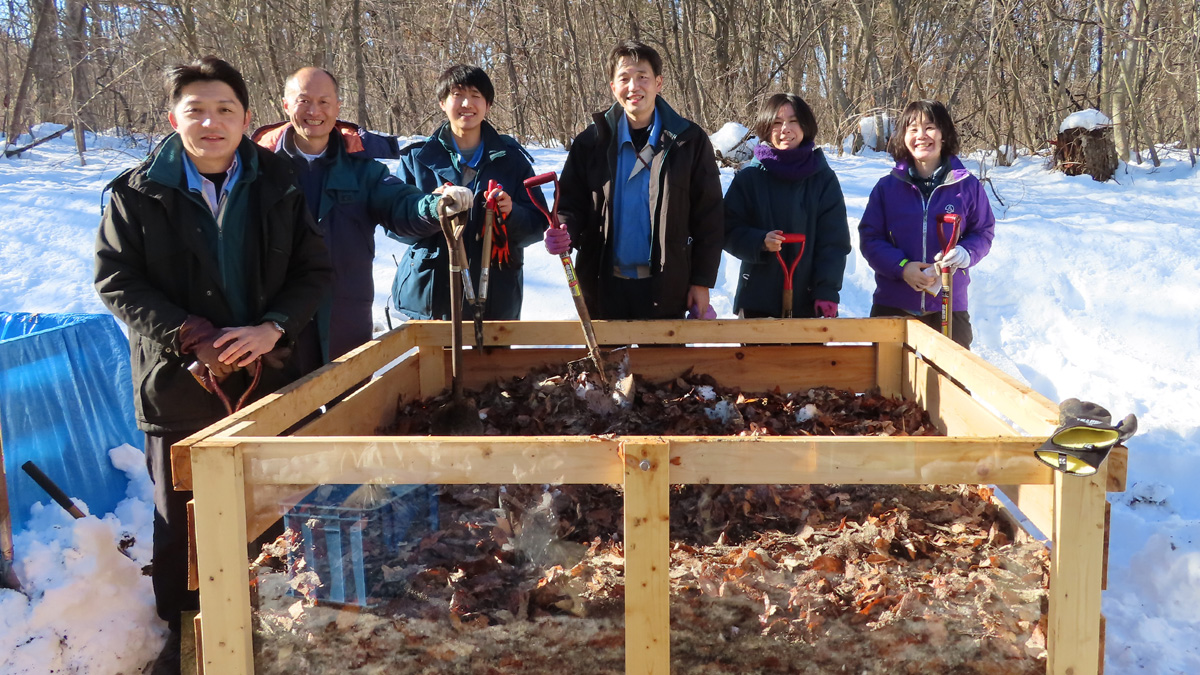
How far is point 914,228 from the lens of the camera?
431 cm

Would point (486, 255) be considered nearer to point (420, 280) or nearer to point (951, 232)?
point (420, 280)

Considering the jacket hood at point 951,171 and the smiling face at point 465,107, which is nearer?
the smiling face at point 465,107

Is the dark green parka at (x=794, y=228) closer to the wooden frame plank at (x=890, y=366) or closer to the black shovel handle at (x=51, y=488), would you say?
the wooden frame plank at (x=890, y=366)

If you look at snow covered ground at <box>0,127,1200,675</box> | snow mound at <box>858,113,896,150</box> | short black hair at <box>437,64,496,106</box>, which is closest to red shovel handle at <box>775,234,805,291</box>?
short black hair at <box>437,64,496,106</box>

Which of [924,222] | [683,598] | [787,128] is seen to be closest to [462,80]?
[787,128]

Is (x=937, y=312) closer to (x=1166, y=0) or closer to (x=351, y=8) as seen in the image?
(x=1166, y=0)

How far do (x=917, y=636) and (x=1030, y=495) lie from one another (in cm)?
43

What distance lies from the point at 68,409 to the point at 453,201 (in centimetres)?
241

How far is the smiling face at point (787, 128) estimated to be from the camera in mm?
4156

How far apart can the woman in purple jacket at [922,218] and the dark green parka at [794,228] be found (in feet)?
0.72

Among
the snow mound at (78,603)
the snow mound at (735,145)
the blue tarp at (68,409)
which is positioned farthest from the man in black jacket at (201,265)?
the snow mound at (735,145)

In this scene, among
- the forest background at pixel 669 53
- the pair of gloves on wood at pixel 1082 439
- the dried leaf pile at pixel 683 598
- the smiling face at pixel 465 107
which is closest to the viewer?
the pair of gloves on wood at pixel 1082 439

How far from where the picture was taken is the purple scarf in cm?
421

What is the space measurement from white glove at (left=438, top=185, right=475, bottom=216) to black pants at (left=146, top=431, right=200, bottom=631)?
1152 mm
